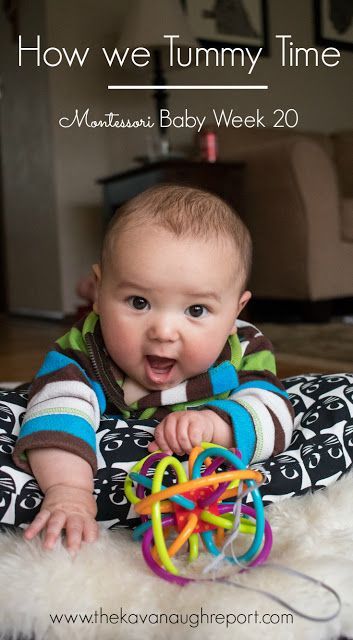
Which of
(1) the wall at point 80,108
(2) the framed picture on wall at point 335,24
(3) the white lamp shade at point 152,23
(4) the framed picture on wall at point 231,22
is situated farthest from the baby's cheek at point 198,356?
(4) the framed picture on wall at point 231,22

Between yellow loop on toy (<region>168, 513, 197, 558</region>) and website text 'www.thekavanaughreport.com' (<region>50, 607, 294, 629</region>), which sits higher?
yellow loop on toy (<region>168, 513, 197, 558</region>)

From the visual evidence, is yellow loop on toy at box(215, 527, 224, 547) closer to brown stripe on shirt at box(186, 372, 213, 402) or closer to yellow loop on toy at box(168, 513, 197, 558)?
yellow loop on toy at box(168, 513, 197, 558)

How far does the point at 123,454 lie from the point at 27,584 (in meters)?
0.24

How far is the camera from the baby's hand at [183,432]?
70 centimetres

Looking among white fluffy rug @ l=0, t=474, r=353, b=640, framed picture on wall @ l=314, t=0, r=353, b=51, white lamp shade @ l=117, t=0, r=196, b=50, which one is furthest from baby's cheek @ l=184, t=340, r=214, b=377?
white lamp shade @ l=117, t=0, r=196, b=50

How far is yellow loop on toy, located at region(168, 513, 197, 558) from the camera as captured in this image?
0.53 metres

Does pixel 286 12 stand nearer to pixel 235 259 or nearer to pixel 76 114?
pixel 76 114

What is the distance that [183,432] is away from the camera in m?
0.70

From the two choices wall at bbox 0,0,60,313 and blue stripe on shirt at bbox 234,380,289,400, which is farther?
wall at bbox 0,0,60,313

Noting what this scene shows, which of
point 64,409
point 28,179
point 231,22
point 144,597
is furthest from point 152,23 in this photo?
point 144,597

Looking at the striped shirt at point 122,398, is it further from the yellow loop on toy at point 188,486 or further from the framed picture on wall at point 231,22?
the framed picture on wall at point 231,22

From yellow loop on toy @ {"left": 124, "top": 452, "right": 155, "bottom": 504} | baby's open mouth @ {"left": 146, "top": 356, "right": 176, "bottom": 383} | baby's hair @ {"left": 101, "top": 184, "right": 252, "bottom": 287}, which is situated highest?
baby's hair @ {"left": 101, "top": 184, "right": 252, "bottom": 287}

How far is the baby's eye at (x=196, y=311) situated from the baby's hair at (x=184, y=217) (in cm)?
7

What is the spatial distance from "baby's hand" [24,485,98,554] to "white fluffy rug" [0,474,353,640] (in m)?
0.01
